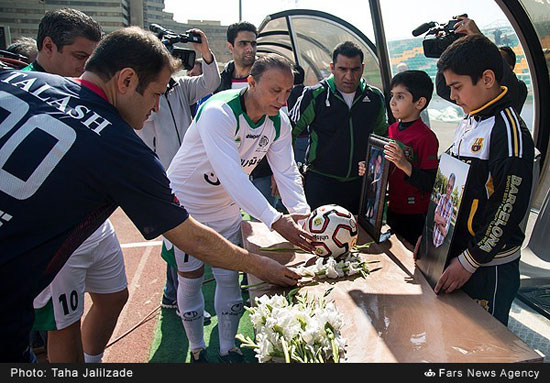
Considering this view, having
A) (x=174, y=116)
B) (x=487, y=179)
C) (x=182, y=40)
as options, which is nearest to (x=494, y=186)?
(x=487, y=179)

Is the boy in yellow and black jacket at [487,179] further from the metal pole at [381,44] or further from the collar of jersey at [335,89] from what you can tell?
the metal pole at [381,44]

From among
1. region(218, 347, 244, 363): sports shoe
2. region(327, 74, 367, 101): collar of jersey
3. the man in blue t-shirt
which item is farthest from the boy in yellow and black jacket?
region(327, 74, 367, 101): collar of jersey

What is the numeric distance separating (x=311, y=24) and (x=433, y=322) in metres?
8.57

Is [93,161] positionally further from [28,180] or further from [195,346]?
[195,346]

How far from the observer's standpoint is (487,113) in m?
1.91

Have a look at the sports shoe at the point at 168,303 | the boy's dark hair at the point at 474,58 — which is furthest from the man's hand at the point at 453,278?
the sports shoe at the point at 168,303

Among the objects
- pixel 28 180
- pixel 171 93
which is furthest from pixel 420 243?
pixel 171 93

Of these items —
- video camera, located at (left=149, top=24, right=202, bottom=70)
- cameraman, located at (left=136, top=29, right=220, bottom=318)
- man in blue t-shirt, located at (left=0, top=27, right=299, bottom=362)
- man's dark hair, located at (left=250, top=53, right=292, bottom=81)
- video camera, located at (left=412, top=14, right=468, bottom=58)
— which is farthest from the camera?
video camera, located at (left=149, top=24, right=202, bottom=70)

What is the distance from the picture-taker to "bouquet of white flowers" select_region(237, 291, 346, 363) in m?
1.36

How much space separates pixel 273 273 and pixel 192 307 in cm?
116

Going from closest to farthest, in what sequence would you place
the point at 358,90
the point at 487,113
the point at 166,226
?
the point at 166,226 → the point at 487,113 → the point at 358,90

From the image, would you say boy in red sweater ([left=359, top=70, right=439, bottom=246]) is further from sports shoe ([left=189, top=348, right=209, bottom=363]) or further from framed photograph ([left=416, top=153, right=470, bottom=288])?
sports shoe ([left=189, top=348, right=209, bottom=363])

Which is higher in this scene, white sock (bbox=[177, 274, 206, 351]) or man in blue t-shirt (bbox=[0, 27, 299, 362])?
man in blue t-shirt (bbox=[0, 27, 299, 362])

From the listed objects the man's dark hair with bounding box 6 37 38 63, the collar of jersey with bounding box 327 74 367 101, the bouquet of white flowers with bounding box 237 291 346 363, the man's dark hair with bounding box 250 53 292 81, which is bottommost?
the bouquet of white flowers with bounding box 237 291 346 363
